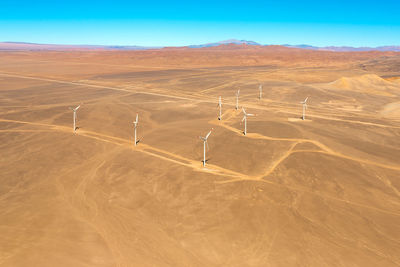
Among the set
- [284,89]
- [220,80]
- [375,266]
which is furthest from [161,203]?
[220,80]

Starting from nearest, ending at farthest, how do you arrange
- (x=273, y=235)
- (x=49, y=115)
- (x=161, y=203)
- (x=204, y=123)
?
1. (x=273, y=235)
2. (x=161, y=203)
3. (x=204, y=123)
4. (x=49, y=115)

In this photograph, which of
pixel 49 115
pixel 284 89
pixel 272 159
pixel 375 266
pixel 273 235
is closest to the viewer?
pixel 375 266

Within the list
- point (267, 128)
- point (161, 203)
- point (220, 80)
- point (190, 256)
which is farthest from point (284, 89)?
point (190, 256)

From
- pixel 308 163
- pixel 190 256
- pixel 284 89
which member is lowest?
pixel 190 256

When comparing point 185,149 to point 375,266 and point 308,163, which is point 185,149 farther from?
point 375,266

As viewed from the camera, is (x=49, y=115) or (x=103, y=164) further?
(x=49, y=115)

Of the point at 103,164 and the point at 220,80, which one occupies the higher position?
the point at 220,80
